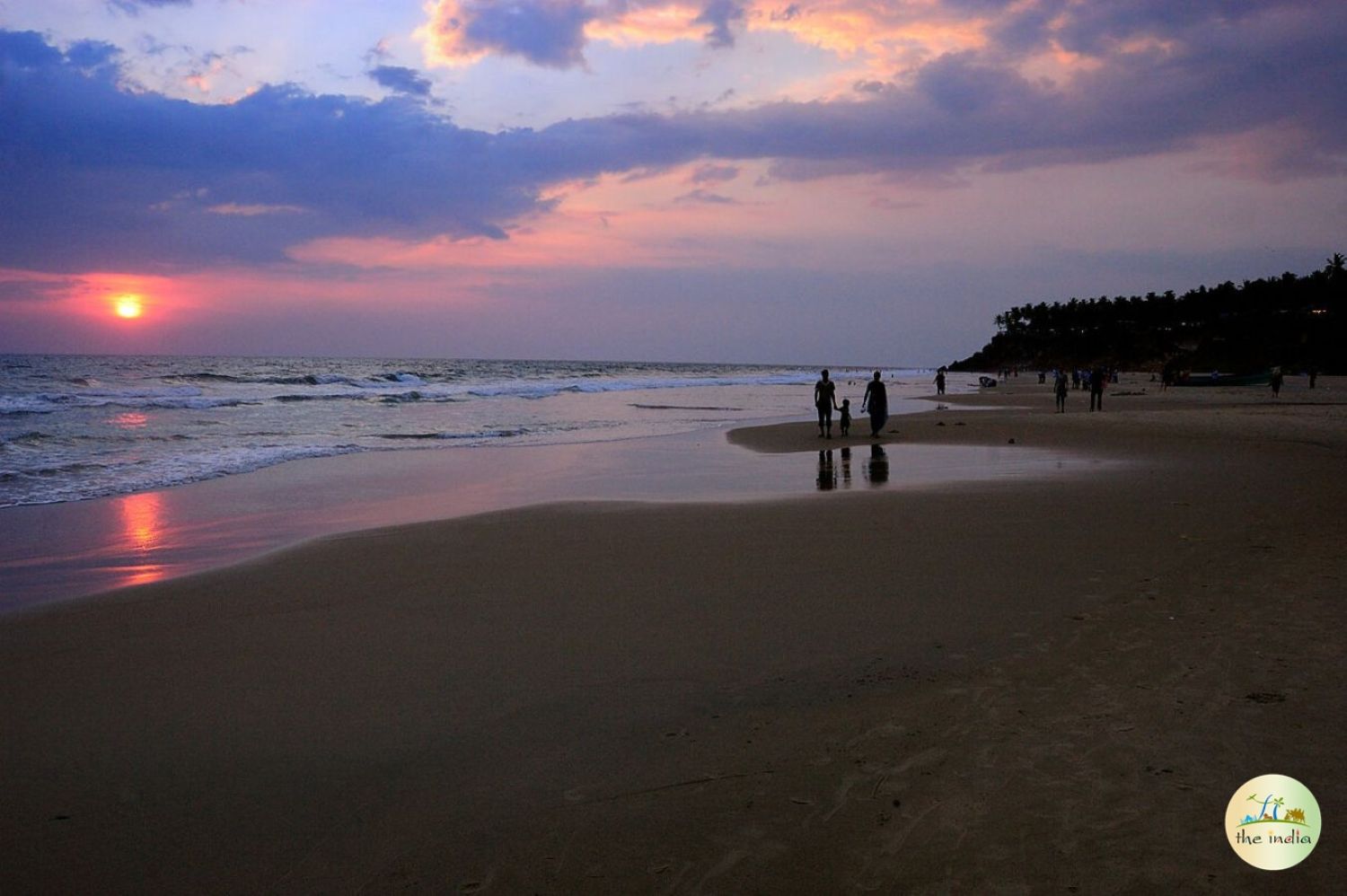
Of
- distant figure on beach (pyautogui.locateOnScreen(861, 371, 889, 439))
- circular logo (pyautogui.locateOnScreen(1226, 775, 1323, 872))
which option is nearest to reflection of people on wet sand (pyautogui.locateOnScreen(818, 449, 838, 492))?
distant figure on beach (pyautogui.locateOnScreen(861, 371, 889, 439))

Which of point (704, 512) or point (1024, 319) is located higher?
point (1024, 319)

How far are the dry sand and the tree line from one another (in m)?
62.0

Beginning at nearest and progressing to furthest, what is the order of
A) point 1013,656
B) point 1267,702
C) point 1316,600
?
point 1267,702 → point 1013,656 → point 1316,600

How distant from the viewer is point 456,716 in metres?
4.60

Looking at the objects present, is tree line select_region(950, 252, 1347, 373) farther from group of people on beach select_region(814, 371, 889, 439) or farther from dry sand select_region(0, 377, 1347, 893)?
dry sand select_region(0, 377, 1347, 893)

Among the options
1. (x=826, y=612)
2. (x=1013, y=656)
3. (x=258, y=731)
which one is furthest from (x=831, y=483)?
(x=258, y=731)

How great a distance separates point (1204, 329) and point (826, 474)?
110m

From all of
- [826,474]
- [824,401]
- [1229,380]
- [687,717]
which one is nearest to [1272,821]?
[687,717]

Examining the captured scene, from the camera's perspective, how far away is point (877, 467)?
16.2m

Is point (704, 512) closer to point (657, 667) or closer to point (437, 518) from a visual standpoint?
point (437, 518)

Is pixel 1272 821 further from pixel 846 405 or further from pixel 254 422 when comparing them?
pixel 254 422

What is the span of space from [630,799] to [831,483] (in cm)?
1057

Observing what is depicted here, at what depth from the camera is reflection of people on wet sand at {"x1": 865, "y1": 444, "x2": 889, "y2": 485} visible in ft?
46.8

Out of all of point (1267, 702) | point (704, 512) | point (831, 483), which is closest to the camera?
point (1267, 702)
